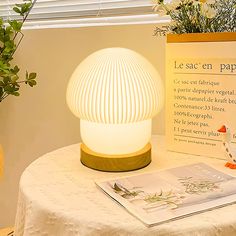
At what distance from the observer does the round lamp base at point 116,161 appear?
1005 mm

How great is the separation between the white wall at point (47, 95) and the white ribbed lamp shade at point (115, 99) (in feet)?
Answer: 1.24

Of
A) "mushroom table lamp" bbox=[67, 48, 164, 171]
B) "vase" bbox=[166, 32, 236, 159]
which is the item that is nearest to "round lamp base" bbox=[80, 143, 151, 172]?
"mushroom table lamp" bbox=[67, 48, 164, 171]

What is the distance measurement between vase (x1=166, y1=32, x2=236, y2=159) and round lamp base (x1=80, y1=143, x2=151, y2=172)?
0.56 ft

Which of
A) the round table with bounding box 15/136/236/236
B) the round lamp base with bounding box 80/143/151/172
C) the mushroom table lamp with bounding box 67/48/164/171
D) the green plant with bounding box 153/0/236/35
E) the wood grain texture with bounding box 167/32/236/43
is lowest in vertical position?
the round table with bounding box 15/136/236/236

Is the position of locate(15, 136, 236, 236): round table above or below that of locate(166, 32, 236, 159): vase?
below

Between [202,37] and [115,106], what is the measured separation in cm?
33

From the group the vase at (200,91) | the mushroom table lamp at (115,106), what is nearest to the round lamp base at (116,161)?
the mushroom table lamp at (115,106)

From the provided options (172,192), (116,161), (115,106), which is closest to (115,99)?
(115,106)

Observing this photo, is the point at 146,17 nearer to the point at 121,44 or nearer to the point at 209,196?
the point at 121,44

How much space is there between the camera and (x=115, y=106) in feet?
3.14

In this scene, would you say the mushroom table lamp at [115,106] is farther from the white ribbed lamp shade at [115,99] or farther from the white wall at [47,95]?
the white wall at [47,95]

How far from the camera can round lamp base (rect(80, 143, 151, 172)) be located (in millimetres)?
1005

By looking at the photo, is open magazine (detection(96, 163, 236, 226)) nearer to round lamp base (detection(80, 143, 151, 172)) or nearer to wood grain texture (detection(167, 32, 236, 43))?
round lamp base (detection(80, 143, 151, 172))

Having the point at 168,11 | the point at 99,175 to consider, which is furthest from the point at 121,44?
the point at 99,175
